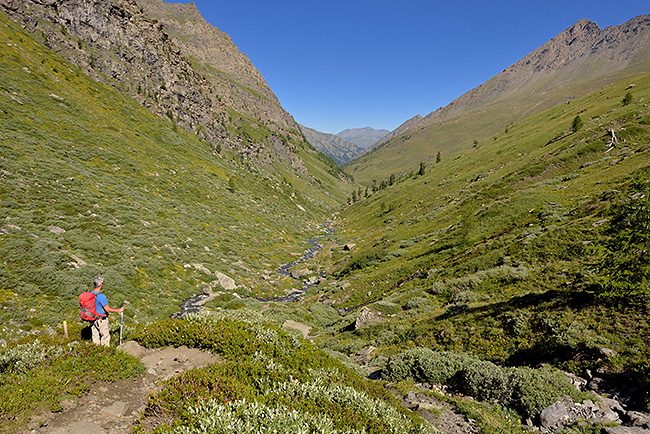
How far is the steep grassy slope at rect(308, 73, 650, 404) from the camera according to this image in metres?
10.8

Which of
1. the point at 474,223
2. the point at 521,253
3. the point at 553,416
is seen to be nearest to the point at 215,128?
the point at 474,223

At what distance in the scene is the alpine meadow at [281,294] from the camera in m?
7.07

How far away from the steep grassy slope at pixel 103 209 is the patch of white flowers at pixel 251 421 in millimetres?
16389

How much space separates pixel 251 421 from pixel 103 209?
114 ft

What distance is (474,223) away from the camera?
3553 centimetres

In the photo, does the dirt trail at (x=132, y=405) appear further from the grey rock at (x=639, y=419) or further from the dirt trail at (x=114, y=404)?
the grey rock at (x=639, y=419)

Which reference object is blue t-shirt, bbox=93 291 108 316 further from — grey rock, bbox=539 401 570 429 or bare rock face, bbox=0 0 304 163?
bare rock face, bbox=0 0 304 163

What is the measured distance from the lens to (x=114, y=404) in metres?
6.77

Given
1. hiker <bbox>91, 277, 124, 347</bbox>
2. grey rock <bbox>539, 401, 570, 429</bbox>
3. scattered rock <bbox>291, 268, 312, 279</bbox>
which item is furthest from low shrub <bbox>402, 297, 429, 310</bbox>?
scattered rock <bbox>291, 268, 312, 279</bbox>

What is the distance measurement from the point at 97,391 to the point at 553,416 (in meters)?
13.5

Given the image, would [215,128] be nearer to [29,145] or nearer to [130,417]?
[29,145]

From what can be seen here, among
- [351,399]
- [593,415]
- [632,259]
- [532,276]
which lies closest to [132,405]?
[351,399]

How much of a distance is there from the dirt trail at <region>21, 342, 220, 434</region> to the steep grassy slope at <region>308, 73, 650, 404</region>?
12.5m

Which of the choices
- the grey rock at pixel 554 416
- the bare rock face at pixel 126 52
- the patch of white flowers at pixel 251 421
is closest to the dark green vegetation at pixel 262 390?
the patch of white flowers at pixel 251 421
